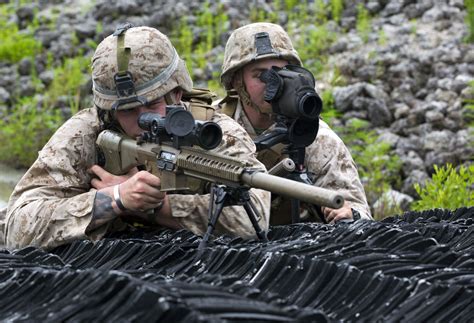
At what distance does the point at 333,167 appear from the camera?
17.2 feet

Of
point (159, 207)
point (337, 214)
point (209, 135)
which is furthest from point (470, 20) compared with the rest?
point (209, 135)

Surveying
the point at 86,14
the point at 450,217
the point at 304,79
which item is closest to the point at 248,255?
the point at 450,217

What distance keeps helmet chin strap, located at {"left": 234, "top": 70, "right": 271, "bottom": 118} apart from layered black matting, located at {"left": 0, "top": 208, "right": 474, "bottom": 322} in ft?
5.37

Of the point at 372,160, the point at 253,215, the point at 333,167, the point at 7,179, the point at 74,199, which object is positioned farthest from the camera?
the point at 7,179

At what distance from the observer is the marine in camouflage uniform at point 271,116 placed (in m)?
5.10

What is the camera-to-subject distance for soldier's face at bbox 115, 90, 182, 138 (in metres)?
4.24

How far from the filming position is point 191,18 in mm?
11133

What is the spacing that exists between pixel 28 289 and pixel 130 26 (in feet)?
5.30

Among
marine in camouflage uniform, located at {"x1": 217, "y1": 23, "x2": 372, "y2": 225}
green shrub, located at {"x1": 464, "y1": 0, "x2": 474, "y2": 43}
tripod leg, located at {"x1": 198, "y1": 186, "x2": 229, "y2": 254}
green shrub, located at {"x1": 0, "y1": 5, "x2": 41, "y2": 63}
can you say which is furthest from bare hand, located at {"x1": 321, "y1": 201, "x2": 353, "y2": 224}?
green shrub, located at {"x1": 0, "y1": 5, "x2": 41, "y2": 63}

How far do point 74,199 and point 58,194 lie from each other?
0.17m

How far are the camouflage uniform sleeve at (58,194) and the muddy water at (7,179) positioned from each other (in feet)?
12.6

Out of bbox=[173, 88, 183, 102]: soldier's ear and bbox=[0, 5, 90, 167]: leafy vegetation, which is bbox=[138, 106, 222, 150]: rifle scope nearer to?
bbox=[173, 88, 183, 102]: soldier's ear

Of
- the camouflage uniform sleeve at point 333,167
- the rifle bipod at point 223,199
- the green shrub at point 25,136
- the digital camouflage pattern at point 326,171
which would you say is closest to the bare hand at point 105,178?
the rifle bipod at point 223,199

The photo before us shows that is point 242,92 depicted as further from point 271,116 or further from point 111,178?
point 111,178
